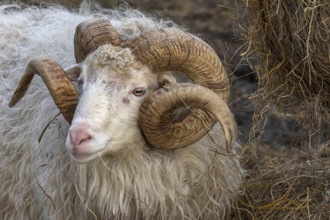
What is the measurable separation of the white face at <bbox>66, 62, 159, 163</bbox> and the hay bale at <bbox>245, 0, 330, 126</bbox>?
860mm

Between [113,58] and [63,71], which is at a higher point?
[113,58]

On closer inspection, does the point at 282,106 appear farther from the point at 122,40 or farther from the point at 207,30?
the point at 207,30

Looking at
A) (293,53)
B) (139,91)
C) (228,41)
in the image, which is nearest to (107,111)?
(139,91)

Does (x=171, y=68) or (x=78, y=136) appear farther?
(x=171, y=68)

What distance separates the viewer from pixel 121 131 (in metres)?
4.82

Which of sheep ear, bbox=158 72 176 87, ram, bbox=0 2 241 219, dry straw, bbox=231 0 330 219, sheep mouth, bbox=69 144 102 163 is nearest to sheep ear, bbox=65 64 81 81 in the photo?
ram, bbox=0 2 241 219

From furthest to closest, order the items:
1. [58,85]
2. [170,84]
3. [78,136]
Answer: [58,85] → [170,84] → [78,136]

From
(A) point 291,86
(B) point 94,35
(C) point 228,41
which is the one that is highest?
(B) point 94,35

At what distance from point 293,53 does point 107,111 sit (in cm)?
134

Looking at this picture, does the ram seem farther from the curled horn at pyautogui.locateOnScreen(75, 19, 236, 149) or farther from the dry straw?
the dry straw

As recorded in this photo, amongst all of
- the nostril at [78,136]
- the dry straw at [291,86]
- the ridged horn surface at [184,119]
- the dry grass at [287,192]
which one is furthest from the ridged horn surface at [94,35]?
the dry grass at [287,192]

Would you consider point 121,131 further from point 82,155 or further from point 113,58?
point 113,58

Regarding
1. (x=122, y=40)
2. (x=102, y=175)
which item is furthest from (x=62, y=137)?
(x=122, y=40)

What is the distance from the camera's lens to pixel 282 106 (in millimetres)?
5758
